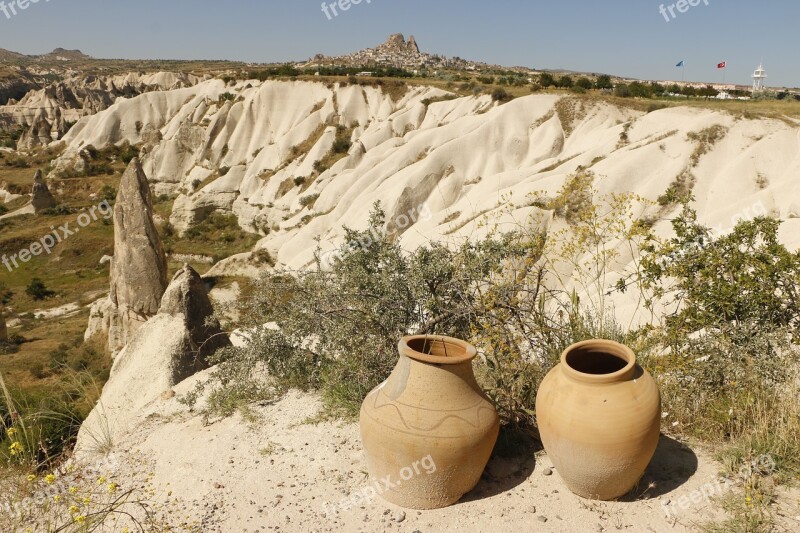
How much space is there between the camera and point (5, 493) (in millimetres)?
4836

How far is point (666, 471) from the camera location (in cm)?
432

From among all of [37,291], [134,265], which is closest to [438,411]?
[134,265]

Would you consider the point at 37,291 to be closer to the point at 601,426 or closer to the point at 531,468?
the point at 531,468

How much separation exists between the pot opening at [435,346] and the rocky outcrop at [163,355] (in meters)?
4.60

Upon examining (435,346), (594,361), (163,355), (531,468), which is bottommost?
(163,355)

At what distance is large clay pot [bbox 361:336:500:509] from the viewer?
3914mm

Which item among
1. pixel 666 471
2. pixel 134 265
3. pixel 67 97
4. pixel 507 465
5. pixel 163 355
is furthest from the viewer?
pixel 67 97

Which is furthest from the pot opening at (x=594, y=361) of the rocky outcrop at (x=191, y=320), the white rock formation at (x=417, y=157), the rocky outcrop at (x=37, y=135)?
the rocky outcrop at (x=37, y=135)

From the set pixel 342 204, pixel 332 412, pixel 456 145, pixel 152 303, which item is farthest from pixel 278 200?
pixel 332 412

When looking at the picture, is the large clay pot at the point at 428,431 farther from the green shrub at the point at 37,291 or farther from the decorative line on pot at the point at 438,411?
the green shrub at the point at 37,291

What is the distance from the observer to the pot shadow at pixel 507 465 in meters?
4.27

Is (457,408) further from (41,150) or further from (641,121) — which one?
(41,150)

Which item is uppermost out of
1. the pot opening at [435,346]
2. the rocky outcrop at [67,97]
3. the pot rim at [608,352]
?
the rocky outcrop at [67,97]

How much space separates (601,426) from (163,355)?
768 centimetres
